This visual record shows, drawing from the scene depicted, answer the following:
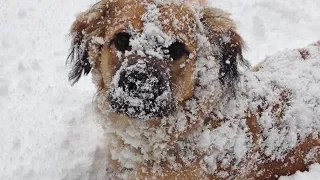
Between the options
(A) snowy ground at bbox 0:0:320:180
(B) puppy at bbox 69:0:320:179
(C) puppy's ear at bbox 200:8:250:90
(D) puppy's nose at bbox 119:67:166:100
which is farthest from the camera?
(A) snowy ground at bbox 0:0:320:180

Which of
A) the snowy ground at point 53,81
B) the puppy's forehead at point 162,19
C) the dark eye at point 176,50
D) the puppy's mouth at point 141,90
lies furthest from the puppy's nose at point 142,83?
the snowy ground at point 53,81

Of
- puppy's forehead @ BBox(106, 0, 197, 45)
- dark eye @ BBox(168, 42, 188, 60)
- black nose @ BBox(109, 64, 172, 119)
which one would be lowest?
black nose @ BBox(109, 64, 172, 119)

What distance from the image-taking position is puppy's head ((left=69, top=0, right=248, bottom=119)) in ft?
10.1

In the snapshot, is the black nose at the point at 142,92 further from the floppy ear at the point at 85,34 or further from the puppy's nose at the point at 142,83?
the floppy ear at the point at 85,34

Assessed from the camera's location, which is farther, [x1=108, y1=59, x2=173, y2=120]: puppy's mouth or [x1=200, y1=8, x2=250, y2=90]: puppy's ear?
[x1=200, y1=8, x2=250, y2=90]: puppy's ear

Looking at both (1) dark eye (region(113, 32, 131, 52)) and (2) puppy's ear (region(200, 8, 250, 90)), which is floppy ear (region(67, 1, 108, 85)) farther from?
(2) puppy's ear (region(200, 8, 250, 90))

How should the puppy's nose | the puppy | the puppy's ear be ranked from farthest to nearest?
the puppy's ear
the puppy
the puppy's nose

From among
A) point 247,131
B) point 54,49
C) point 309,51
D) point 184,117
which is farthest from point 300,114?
point 54,49

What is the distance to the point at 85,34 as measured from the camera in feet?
11.7

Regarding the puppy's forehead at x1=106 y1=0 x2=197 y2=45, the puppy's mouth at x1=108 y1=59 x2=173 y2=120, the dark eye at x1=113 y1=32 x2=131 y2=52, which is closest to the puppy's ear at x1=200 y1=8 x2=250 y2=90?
the puppy's forehead at x1=106 y1=0 x2=197 y2=45

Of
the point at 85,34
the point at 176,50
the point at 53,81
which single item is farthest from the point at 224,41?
the point at 53,81

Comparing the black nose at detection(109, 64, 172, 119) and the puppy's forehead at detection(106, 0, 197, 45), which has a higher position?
the puppy's forehead at detection(106, 0, 197, 45)

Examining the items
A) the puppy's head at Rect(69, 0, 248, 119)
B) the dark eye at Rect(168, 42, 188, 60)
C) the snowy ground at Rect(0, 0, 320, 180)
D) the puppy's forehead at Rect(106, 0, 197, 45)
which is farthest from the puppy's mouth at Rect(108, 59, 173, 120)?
the snowy ground at Rect(0, 0, 320, 180)

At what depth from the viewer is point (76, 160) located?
428cm
